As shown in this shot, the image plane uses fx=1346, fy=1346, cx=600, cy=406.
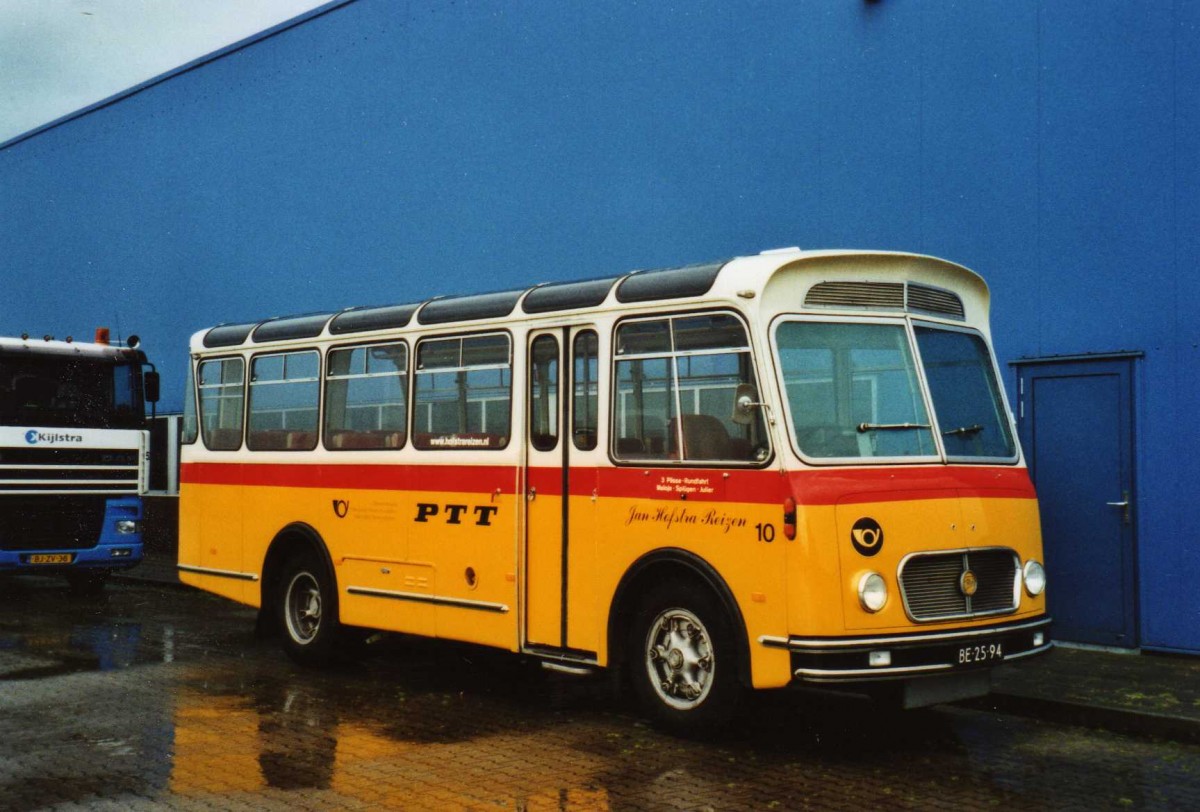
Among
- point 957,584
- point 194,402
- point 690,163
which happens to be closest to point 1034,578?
point 957,584

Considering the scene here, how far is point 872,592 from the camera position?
7.57 meters

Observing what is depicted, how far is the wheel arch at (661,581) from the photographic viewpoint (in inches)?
310

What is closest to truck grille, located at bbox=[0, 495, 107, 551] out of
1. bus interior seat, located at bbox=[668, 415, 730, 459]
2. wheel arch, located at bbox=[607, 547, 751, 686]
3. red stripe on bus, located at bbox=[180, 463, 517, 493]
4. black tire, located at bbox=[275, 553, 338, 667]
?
red stripe on bus, located at bbox=[180, 463, 517, 493]

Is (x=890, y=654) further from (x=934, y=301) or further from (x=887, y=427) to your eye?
(x=934, y=301)

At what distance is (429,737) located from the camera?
8.48 m

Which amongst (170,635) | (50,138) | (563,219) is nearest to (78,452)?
(170,635)

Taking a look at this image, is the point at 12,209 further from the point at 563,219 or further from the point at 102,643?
the point at 102,643

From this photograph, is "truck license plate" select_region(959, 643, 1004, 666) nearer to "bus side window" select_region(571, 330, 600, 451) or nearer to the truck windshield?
"bus side window" select_region(571, 330, 600, 451)

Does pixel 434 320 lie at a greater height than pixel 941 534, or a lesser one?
greater

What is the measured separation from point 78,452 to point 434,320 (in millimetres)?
7531

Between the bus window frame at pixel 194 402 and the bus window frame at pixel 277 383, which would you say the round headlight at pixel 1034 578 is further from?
the bus window frame at pixel 194 402

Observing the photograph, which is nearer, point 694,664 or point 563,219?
point 694,664

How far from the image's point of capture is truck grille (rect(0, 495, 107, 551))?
15.6 metres

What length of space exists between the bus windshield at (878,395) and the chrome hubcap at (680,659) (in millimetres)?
1356
